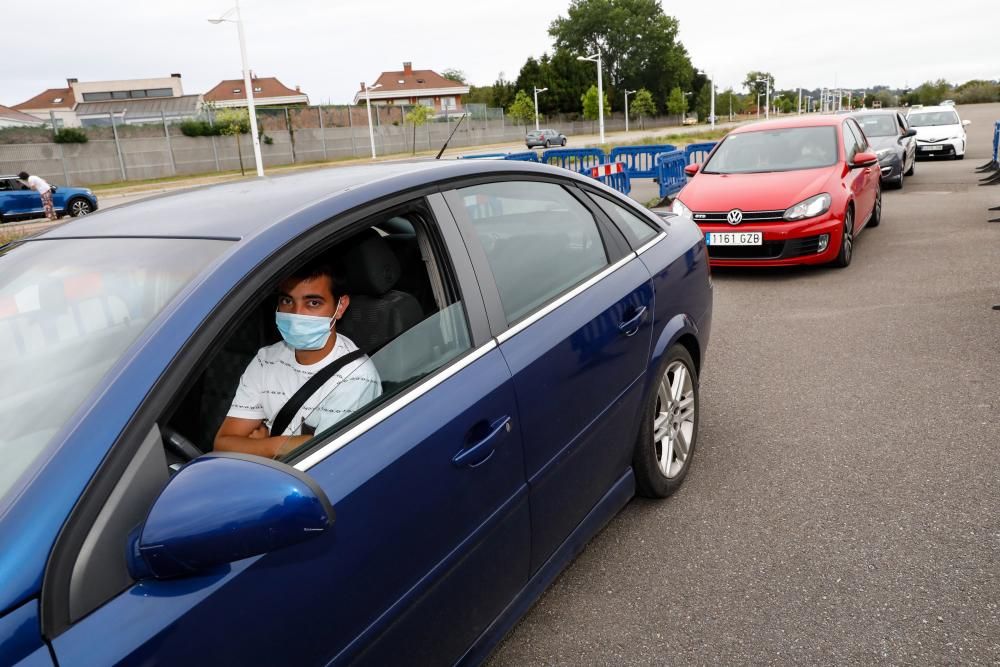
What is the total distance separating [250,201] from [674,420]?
216 cm

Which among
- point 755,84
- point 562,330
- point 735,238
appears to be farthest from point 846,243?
point 755,84

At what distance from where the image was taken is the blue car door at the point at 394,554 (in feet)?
4.26

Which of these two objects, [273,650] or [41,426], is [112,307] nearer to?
[41,426]

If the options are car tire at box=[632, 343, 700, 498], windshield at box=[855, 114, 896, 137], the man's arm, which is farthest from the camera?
windshield at box=[855, 114, 896, 137]

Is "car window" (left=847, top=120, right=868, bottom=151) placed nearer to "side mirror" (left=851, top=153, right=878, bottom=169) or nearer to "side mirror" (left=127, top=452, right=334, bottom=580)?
"side mirror" (left=851, top=153, right=878, bottom=169)

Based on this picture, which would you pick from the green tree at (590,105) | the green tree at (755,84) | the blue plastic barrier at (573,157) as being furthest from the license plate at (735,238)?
the green tree at (755,84)

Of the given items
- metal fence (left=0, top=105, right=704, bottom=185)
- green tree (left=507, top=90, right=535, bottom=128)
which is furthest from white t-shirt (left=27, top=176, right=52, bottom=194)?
green tree (left=507, top=90, right=535, bottom=128)

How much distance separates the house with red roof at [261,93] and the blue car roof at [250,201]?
99050 mm

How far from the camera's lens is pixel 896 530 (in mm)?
3051

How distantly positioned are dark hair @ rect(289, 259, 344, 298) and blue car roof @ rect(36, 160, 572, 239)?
193 millimetres

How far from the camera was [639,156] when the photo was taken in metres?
16.1

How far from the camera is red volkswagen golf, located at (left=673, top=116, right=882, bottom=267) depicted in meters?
7.60

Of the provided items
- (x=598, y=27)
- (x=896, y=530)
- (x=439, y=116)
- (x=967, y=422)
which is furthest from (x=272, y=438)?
(x=598, y=27)

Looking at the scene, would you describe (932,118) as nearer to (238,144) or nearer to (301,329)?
(301,329)
